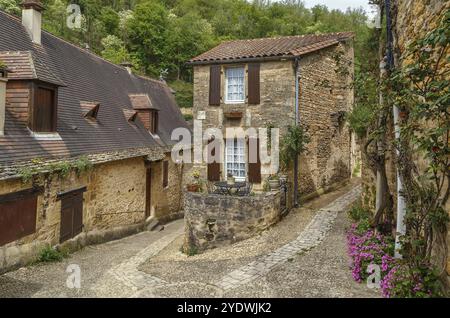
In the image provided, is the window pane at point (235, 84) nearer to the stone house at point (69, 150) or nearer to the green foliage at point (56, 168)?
the stone house at point (69, 150)

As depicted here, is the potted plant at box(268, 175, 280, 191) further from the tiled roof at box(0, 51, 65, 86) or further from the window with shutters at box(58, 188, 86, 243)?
the tiled roof at box(0, 51, 65, 86)

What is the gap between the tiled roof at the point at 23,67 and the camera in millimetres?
8648

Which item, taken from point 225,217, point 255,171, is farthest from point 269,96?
point 225,217

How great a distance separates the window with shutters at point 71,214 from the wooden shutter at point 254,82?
6.83m

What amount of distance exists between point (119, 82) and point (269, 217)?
12.1 metres

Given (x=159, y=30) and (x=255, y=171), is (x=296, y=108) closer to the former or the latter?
(x=255, y=171)

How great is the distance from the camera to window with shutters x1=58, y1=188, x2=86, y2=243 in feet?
31.2

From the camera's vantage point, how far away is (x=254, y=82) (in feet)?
40.8

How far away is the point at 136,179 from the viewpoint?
544 inches

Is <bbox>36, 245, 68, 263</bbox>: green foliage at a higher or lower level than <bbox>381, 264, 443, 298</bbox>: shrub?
lower

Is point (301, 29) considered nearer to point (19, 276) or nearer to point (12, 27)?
point (12, 27)

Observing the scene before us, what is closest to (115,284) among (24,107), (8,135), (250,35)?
(8,135)

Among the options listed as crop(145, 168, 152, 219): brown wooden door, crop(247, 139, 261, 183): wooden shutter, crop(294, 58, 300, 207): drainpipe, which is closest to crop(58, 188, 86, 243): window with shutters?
crop(145, 168, 152, 219): brown wooden door

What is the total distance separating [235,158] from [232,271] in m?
6.88
